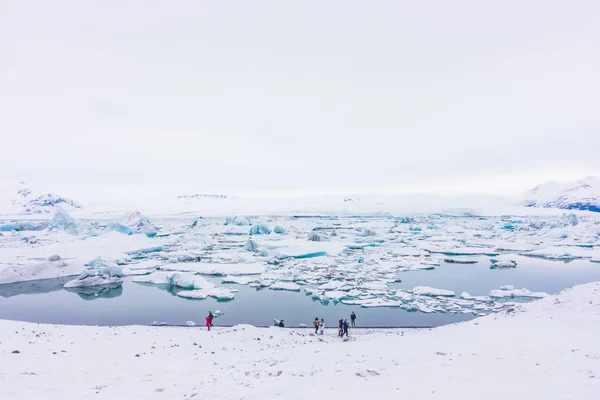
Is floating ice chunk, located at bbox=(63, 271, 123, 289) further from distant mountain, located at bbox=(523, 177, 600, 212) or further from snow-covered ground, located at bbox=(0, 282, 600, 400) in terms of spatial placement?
distant mountain, located at bbox=(523, 177, 600, 212)

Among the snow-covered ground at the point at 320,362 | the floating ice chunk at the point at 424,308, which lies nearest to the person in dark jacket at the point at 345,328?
the snow-covered ground at the point at 320,362

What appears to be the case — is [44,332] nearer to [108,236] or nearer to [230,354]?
[230,354]

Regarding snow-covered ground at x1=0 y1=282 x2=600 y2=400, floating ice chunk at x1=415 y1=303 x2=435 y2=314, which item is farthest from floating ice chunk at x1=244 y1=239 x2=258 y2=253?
snow-covered ground at x1=0 y1=282 x2=600 y2=400

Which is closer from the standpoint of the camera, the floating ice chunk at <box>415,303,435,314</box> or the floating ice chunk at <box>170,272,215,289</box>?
the floating ice chunk at <box>415,303,435,314</box>

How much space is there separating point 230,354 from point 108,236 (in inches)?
1389

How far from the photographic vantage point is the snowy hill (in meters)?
127

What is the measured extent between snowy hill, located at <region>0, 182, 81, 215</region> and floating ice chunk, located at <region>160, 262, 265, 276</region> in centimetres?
12279

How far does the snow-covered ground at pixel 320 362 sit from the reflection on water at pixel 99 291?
9913 mm

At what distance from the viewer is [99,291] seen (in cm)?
2398

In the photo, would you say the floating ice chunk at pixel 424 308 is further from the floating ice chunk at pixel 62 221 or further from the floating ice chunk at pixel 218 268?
the floating ice chunk at pixel 62 221

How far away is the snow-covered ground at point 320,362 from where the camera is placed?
6.89m

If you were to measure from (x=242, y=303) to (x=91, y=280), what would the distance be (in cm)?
1203

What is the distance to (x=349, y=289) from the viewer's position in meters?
21.9

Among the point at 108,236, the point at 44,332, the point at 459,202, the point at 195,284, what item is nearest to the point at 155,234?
the point at 108,236
